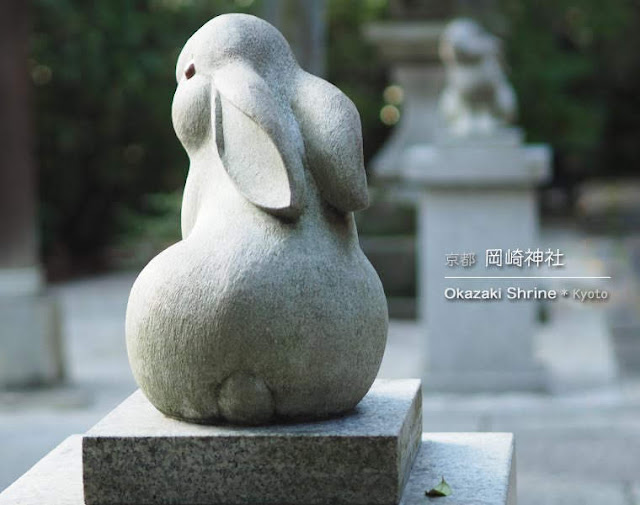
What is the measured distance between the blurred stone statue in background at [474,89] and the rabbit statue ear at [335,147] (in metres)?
5.18

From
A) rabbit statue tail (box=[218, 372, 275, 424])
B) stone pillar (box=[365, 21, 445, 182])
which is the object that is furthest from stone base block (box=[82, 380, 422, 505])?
stone pillar (box=[365, 21, 445, 182])

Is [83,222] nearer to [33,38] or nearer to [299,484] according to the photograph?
[33,38]

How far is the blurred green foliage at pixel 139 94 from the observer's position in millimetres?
15680

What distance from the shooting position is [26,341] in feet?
28.8

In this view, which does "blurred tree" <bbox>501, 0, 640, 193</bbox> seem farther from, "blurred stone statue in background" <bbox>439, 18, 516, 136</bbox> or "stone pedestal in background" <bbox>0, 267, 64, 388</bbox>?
"stone pedestal in background" <bbox>0, 267, 64, 388</bbox>

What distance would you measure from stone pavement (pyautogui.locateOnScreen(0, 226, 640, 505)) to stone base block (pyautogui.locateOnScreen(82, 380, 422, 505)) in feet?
1.34

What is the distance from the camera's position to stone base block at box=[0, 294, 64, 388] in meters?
8.73

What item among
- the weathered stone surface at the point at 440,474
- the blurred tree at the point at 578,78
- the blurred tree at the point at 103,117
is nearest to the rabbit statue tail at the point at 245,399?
the weathered stone surface at the point at 440,474

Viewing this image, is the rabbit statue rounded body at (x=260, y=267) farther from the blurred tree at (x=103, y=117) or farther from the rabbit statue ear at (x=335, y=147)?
the blurred tree at (x=103, y=117)

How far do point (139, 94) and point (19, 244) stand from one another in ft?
26.9

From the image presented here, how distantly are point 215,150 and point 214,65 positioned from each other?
0.27 m

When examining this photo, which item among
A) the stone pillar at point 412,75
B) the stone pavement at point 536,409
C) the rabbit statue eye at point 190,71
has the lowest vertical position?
the stone pavement at point 536,409

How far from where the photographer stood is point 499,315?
848 cm

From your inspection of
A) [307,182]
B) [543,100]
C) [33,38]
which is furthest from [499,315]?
[543,100]
